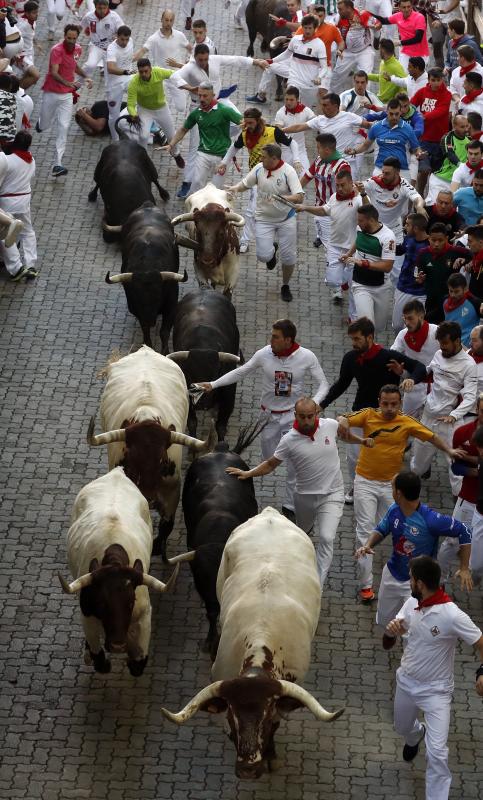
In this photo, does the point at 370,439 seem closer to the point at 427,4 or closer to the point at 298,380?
the point at 298,380

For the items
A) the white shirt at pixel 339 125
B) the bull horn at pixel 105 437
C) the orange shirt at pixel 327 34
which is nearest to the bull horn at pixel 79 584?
the bull horn at pixel 105 437

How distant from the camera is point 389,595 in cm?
1170

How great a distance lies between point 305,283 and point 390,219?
1741 millimetres

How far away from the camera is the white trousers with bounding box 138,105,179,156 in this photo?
21.0 meters

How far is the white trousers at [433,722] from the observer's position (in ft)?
33.1

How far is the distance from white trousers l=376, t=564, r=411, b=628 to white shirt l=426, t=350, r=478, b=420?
2.17 m

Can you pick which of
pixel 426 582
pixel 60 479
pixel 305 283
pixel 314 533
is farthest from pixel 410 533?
pixel 305 283

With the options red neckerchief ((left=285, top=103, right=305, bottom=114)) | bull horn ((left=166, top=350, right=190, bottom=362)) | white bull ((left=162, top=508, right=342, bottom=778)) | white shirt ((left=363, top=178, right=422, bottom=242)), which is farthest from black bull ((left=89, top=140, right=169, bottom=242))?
white bull ((left=162, top=508, right=342, bottom=778))

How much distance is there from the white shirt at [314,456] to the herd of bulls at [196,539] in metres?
0.54

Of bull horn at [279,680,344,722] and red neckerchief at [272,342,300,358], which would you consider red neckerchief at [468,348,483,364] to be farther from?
bull horn at [279,680,344,722]

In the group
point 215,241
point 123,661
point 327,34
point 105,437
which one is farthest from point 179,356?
point 327,34

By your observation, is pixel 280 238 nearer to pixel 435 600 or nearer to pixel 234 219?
pixel 234 219

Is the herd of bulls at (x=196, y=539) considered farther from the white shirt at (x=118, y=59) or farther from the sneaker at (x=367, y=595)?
the white shirt at (x=118, y=59)

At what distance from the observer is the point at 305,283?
18609 mm
